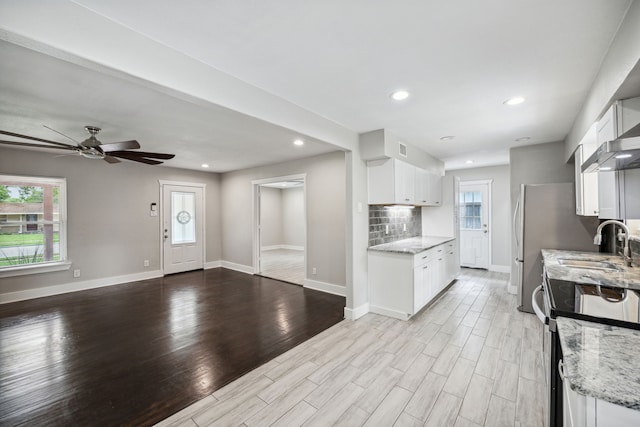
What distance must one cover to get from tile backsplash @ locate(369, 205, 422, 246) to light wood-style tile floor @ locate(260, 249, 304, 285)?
82.9 inches

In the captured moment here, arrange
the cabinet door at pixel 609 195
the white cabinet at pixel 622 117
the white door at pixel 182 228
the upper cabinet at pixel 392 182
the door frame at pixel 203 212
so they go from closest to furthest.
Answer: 1. the white cabinet at pixel 622 117
2. the cabinet door at pixel 609 195
3. the upper cabinet at pixel 392 182
4. the door frame at pixel 203 212
5. the white door at pixel 182 228

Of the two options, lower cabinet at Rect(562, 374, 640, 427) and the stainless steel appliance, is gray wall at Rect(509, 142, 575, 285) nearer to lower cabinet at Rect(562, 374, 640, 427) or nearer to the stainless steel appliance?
the stainless steel appliance

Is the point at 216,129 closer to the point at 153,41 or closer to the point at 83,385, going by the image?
the point at 153,41

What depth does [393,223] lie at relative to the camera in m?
4.67

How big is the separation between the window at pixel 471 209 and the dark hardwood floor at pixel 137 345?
13.8ft

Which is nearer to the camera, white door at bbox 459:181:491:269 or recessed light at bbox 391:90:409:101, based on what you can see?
recessed light at bbox 391:90:409:101

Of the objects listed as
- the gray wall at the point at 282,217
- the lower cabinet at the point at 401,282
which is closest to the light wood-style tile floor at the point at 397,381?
the lower cabinet at the point at 401,282

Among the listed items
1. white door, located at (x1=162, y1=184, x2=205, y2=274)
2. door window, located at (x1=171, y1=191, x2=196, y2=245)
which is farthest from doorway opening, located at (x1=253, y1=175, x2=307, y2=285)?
door window, located at (x1=171, y1=191, x2=196, y2=245)

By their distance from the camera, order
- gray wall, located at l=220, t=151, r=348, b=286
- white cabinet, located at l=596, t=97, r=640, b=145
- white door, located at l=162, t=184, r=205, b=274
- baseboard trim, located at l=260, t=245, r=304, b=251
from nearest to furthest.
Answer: white cabinet, located at l=596, t=97, r=640, b=145 < gray wall, located at l=220, t=151, r=348, b=286 < white door, located at l=162, t=184, r=205, b=274 < baseboard trim, located at l=260, t=245, r=304, b=251

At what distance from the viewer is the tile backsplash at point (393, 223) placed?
13.6 feet

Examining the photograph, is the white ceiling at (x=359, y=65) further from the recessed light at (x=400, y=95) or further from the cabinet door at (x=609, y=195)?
the cabinet door at (x=609, y=195)

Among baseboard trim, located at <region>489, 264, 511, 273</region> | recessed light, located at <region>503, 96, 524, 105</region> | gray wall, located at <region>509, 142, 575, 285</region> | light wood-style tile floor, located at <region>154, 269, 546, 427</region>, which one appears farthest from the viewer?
baseboard trim, located at <region>489, 264, 511, 273</region>

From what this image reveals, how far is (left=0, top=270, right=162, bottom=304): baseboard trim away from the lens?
4537 mm

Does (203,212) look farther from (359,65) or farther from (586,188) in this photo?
(586,188)
